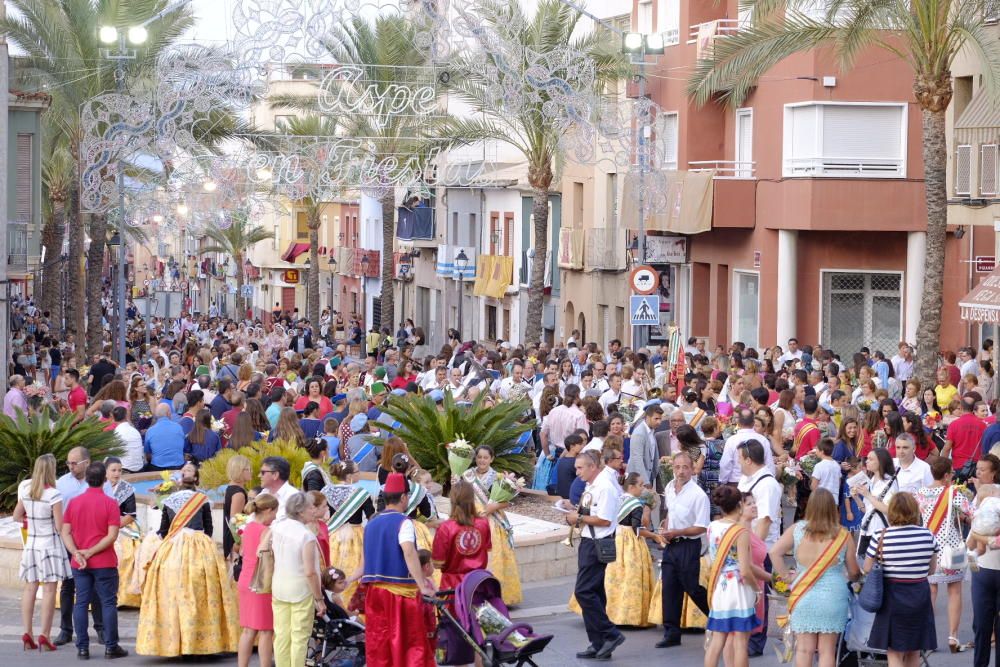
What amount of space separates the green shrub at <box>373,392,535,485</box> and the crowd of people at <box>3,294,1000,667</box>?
0.41 m

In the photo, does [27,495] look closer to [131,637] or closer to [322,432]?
[131,637]

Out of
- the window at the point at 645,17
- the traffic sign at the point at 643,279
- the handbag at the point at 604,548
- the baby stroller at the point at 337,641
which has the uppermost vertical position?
the window at the point at 645,17

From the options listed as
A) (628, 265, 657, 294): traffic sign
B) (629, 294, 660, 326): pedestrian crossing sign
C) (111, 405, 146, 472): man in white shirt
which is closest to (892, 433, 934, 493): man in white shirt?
(111, 405, 146, 472): man in white shirt

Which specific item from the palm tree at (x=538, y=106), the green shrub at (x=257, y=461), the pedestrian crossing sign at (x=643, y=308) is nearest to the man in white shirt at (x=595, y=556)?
the green shrub at (x=257, y=461)

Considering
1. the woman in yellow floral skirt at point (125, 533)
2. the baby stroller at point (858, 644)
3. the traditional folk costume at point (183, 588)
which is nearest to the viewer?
the baby stroller at point (858, 644)

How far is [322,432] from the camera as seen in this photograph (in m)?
17.4

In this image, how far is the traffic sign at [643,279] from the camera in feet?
87.8

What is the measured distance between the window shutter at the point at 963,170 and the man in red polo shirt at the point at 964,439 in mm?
13375

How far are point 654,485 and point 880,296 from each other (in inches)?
677

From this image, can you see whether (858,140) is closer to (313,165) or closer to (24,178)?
(313,165)

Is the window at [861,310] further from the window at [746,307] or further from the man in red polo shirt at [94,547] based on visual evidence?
the man in red polo shirt at [94,547]

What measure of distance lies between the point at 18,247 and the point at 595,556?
22759 millimetres

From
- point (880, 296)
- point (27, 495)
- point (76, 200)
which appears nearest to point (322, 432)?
point (27, 495)

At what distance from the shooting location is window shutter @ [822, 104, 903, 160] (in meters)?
32.6
